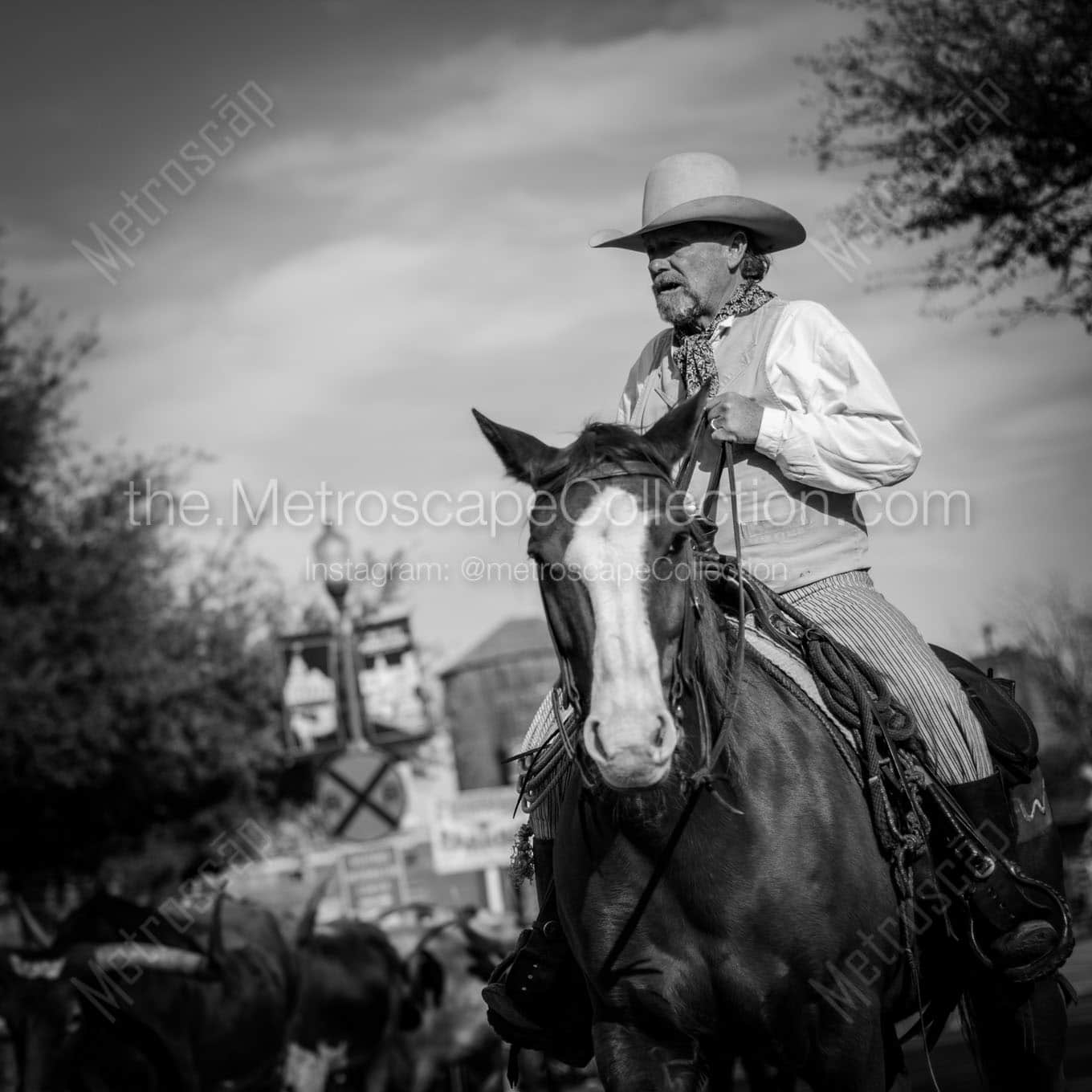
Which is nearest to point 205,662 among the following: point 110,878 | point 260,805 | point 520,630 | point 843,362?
point 260,805

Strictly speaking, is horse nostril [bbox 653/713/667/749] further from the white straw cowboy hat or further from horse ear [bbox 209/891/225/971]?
horse ear [bbox 209/891/225/971]

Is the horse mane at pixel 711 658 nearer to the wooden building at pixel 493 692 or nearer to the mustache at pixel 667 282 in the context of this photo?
the mustache at pixel 667 282

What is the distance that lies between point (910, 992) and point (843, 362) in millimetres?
2140

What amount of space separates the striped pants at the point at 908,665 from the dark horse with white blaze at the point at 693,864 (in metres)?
0.63

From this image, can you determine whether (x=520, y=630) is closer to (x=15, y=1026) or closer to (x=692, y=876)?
(x=15, y=1026)

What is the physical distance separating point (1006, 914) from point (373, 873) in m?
10.8

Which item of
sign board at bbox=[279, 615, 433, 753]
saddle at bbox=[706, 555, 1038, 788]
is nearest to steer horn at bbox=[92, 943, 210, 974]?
sign board at bbox=[279, 615, 433, 753]

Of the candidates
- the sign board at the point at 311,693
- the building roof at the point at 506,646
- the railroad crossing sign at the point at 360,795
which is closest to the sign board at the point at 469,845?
the sign board at the point at 311,693

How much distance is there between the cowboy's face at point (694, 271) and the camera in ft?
17.7

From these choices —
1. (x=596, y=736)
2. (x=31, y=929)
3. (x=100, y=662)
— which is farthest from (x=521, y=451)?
(x=100, y=662)

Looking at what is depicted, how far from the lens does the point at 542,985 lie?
480cm

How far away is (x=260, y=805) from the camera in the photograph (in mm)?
28688

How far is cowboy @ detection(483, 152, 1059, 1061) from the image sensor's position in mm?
4848

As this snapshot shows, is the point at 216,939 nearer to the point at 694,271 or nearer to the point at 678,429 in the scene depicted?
the point at 694,271
